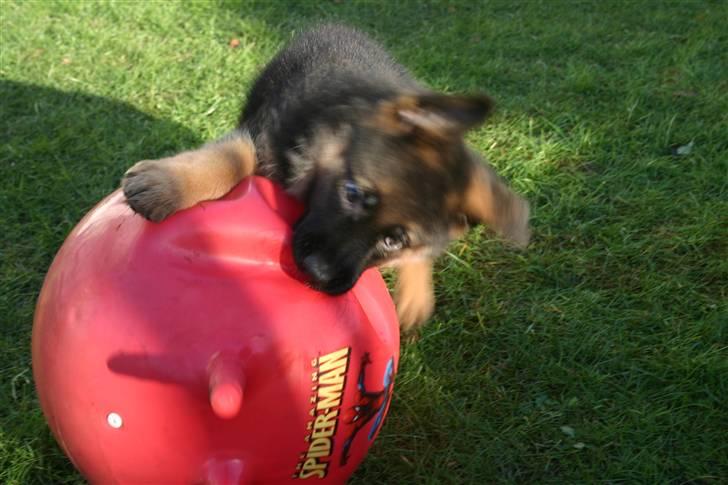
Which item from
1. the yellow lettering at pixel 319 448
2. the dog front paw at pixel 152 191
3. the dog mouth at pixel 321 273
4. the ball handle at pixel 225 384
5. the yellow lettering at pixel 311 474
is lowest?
the yellow lettering at pixel 311 474

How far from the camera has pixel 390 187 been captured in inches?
89.6

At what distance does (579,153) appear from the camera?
4.16 meters

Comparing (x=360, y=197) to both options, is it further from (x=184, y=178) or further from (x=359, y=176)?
(x=184, y=178)

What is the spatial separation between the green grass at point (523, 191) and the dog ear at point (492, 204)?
640mm

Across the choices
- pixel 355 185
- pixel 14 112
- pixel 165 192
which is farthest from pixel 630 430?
pixel 14 112

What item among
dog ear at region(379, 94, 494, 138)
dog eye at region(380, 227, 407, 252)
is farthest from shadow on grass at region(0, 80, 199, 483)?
dog ear at region(379, 94, 494, 138)

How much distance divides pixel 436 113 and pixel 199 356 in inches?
37.1

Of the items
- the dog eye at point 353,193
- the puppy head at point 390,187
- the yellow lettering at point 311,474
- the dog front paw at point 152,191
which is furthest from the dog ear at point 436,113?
the yellow lettering at point 311,474

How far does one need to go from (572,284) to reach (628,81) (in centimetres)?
198

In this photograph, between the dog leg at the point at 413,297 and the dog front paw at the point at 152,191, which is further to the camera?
the dog leg at the point at 413,297

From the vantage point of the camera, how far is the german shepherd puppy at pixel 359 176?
7.09 feet

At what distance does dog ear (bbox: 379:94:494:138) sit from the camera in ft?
6.84

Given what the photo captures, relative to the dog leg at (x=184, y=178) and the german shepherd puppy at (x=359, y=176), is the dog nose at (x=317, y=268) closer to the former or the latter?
the german shepherd puppy at (x=359, y=176)

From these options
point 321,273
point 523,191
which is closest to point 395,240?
point 321,273
